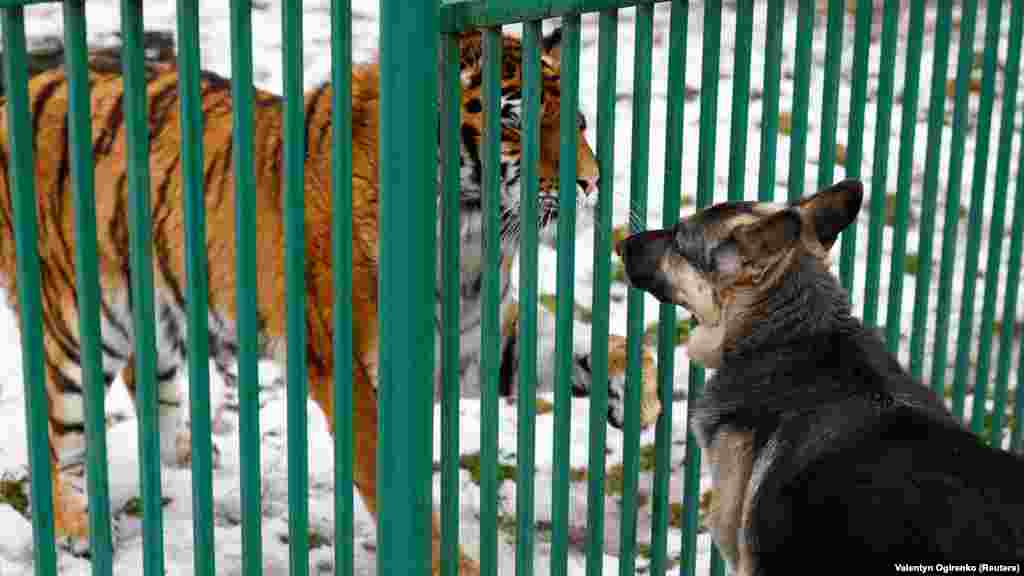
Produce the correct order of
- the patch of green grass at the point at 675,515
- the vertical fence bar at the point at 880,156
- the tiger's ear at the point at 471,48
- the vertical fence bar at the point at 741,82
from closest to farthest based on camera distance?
the vertical fence bar at the point at 741,82
the tiger's ear at the point at 471,48
the vertical fence bar at the point at 880,156
the patch of green grass at the point at 675,515

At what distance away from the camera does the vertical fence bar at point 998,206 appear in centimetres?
404

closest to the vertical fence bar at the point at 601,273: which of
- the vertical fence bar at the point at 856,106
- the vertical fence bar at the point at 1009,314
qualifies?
the vertical fence bar at the point at 856,106

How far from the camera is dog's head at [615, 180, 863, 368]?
9.41 ft

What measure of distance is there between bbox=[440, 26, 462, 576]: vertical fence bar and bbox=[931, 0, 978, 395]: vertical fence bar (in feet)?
4.71

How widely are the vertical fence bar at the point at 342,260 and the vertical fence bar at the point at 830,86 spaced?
1.10 metres

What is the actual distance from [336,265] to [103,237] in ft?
6.28

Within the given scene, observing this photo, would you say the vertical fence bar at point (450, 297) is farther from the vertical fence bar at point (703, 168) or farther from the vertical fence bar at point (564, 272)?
the vertical fence bar at point (703, 168)

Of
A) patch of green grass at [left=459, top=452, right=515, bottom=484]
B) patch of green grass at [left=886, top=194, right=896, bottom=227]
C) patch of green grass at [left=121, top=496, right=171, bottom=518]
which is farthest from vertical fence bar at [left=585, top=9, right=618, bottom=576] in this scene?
patch of green grass at [left=886, top=194, right=896, bottom=227]

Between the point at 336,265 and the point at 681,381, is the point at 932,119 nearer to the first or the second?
the point at 336,265

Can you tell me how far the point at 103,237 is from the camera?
4453 mm

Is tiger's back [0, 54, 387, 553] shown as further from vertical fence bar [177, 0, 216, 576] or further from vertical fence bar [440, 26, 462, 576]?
vertical fence bar [177, 0, 216, 576]

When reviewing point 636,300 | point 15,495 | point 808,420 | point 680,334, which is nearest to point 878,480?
point 808,420

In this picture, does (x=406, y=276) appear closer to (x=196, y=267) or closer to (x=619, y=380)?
(x=196, y=267)

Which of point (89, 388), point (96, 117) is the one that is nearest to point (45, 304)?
point (96, 117)
